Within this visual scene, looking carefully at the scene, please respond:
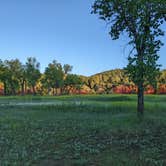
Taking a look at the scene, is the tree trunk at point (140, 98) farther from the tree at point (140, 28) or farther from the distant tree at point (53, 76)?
the distant tree at point (53, 76)

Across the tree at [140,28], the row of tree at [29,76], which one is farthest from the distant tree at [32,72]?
the tree at [140,28]

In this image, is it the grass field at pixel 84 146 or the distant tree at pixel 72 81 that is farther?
the distant tree at pixel 72 81

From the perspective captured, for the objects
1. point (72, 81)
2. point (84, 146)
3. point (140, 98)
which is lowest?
point (84, 146)

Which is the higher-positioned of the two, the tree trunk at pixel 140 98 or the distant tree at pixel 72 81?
the distant tree at pixel 72 81

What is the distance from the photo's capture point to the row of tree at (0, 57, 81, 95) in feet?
392

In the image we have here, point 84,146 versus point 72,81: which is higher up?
point 72,81

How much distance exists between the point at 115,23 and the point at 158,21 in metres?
3.77

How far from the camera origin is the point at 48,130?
65.1 ft

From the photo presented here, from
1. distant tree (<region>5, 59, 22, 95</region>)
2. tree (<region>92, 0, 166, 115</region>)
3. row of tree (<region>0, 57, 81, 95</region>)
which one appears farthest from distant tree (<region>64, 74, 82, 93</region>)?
tree (<region>92, 0, 166, 115</region>)

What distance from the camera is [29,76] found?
12156 centimetres

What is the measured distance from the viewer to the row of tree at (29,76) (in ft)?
392

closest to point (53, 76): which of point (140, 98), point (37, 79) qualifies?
point (37, 79)

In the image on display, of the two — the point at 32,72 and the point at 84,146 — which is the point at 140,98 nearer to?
the point at 84,146

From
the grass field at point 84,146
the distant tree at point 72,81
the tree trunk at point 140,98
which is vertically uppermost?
the distant tree at point 72,81
